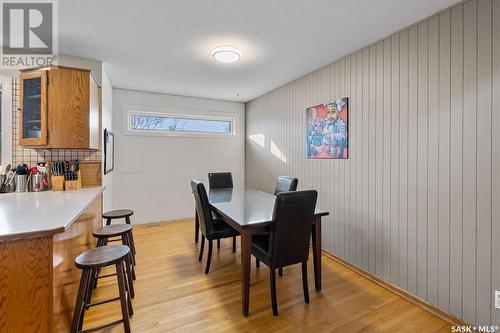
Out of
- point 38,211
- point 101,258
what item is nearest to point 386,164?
point 101,258

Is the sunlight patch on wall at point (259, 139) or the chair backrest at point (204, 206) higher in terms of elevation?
the sunlight patch on wall at point (259, 139)

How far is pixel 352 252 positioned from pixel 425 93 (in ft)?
5.96

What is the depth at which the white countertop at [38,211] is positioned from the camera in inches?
49.1

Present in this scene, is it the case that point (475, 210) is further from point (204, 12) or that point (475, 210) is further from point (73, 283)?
point (73, 283)

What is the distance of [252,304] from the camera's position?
211cm

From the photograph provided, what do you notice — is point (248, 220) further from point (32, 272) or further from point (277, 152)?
point (277, 152)

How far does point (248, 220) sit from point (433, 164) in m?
1.63

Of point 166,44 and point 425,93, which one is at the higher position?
point 166,44

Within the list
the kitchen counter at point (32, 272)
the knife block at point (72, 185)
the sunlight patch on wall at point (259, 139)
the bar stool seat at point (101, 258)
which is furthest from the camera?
the sunlight patch on wall at point (259, 139)

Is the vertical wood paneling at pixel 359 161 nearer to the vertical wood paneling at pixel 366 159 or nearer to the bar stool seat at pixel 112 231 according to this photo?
the vertical wood paneling at pixel 366 159

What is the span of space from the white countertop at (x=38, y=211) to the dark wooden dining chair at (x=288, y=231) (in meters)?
1.39

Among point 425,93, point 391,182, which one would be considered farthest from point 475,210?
point 425,93

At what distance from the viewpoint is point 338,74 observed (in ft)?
9.60

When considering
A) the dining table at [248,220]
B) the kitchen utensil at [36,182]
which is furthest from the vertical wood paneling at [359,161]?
the kitchen utensil at [36,182]
